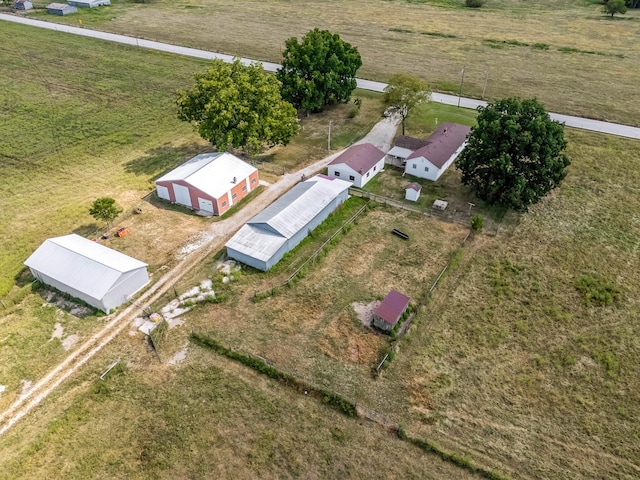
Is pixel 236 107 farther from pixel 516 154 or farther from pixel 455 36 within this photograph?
pixel 455 36

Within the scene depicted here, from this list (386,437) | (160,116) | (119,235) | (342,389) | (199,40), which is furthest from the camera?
(199,40)

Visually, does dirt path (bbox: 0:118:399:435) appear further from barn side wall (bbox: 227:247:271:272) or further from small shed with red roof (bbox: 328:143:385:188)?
small shed with red roof (bbox: 328:143:385:188)

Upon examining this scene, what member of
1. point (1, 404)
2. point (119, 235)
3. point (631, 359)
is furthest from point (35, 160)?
point (631, 359)

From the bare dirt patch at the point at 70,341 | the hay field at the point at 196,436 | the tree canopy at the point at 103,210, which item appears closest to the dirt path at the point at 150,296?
the bare dirt patch at the point at 70,341

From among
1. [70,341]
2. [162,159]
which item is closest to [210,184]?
[162,159]

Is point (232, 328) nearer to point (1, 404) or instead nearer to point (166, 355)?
point (166, 355)
